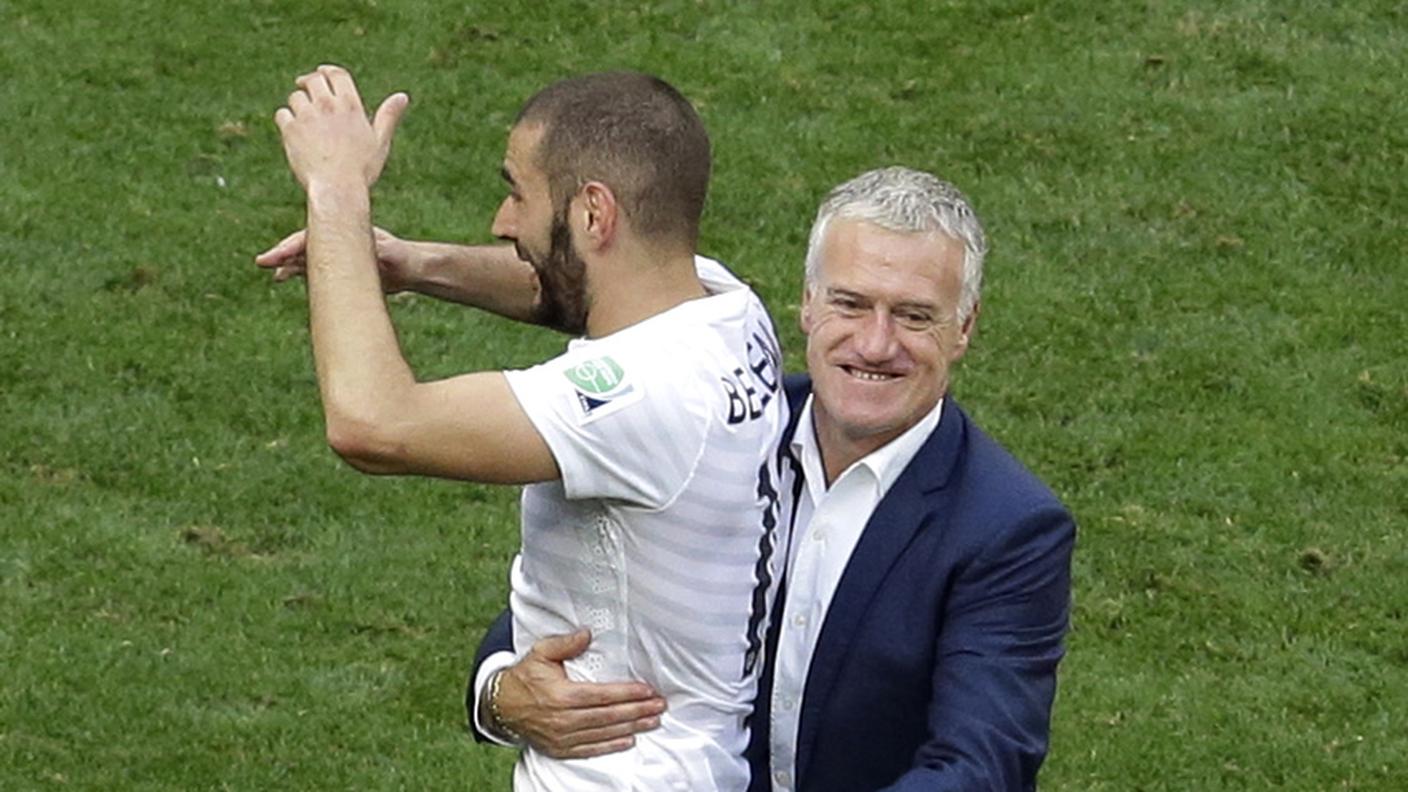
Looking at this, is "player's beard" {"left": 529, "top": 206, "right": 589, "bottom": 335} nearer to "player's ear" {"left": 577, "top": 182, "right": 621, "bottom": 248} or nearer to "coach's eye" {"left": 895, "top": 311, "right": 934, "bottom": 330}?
"player's ear" {"left": 577, "top": 182, "right": 621, "bottom": 248}

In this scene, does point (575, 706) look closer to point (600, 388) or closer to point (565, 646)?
point (565, 646)

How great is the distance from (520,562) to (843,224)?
81 centimetres

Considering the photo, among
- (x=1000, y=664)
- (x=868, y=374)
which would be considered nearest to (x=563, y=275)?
(x=868, y=374)

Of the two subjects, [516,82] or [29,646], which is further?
[516,82]

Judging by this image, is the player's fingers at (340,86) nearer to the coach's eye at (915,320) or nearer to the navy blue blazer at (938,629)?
the coach's eye at (915,320)

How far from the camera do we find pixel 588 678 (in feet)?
15.0

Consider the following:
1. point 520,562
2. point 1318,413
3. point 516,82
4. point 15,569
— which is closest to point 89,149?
point 516,82

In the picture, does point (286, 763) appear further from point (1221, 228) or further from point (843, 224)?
point (1221, 228)

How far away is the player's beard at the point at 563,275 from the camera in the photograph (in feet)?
14.8

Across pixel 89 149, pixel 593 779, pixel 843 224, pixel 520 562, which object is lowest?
pixel 89 149

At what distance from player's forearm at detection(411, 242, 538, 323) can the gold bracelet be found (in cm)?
81

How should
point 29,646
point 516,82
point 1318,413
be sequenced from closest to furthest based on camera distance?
point 29,646, point 1318,413, point 516,82

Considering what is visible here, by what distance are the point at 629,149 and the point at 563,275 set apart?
238 mm

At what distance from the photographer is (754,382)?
458 centimetres
